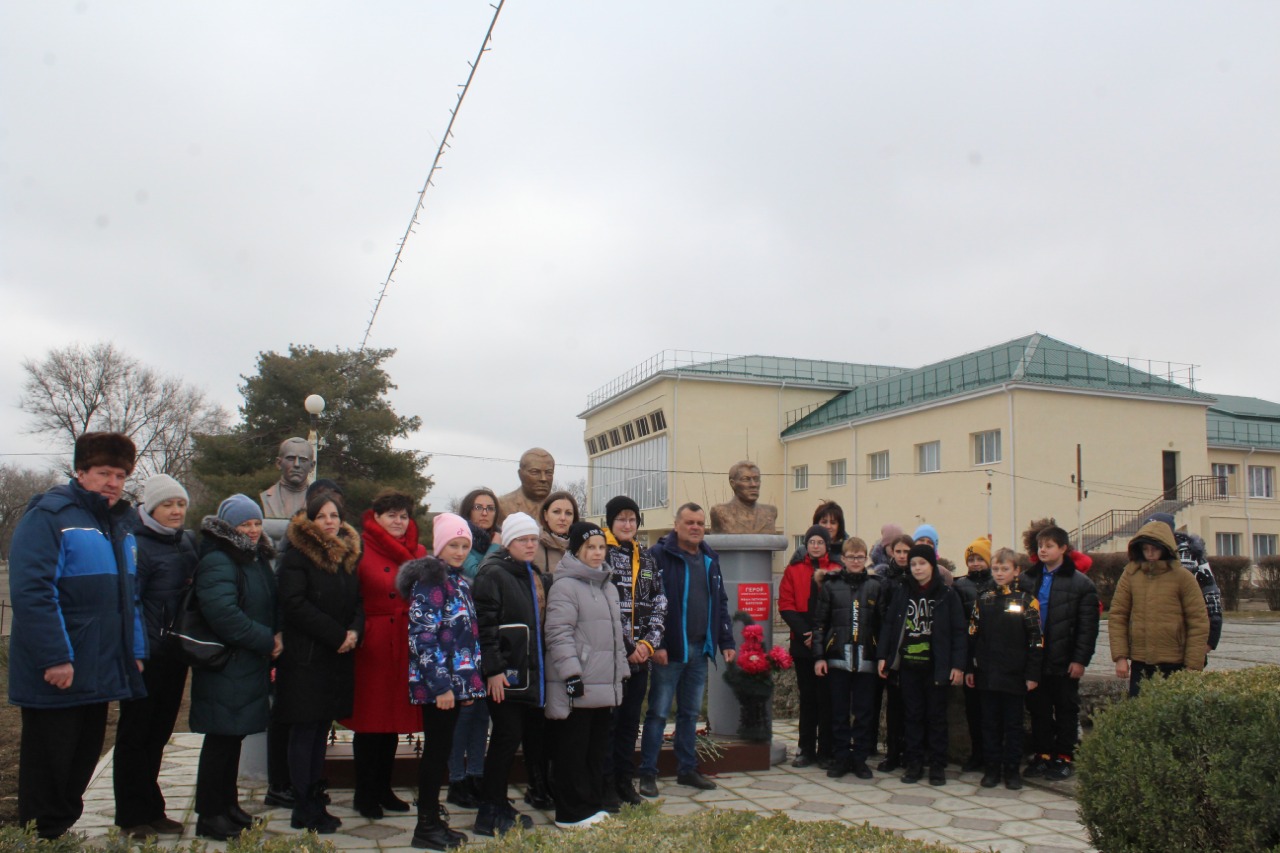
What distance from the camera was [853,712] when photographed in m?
7.23

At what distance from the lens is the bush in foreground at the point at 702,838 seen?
2926 mm

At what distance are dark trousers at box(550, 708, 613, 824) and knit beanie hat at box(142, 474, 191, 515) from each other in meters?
2.36

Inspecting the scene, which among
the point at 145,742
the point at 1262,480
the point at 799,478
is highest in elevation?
the point at 799,478

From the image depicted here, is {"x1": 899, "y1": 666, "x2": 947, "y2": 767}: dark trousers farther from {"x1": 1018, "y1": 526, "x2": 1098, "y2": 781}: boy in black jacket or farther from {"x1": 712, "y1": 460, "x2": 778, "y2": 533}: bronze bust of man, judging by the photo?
{"x1": 712, "y1": 460, "x2": 778, "y2": 533}: bronze bust of man

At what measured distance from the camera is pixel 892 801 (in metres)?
6.29

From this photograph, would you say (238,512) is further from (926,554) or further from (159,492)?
(926,554)

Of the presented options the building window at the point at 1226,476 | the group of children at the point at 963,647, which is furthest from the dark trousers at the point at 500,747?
the building window at the point at 1226,476

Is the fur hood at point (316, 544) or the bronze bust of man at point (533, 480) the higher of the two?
the bronze bust of man at point (533, 480)

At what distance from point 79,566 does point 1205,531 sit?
3579 cm

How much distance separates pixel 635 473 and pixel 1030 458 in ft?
71.7

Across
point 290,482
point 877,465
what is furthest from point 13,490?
Answer: point 290,482

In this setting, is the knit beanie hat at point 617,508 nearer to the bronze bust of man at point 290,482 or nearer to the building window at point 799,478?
the bronze bust of man at point 290,482

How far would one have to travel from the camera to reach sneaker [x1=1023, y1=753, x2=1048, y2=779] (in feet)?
22.8

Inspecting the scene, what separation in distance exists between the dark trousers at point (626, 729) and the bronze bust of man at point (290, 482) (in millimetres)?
3024
